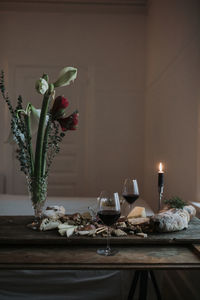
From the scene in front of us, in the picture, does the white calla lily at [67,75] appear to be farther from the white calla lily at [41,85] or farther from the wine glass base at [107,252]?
the wine glass base at [107,252]

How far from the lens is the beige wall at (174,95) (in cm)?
268

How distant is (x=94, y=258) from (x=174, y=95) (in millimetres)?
2385

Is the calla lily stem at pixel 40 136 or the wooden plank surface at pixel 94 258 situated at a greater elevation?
the calla lily stem at pixel 40 136

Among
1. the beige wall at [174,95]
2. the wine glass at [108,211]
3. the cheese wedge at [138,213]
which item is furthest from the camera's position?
the beige wall at [174,95]

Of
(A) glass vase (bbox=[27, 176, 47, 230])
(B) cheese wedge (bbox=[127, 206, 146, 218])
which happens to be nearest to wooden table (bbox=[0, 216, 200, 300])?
(A) glass vase (bbox=[27, 176, 47, 230])

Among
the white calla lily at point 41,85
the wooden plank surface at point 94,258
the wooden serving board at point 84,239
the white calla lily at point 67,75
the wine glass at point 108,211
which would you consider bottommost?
the wooden plank surface at point 94,258

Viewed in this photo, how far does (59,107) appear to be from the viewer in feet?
4.64

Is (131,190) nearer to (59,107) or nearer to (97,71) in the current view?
(59,107)

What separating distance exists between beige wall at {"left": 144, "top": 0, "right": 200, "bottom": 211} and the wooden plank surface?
149 cm

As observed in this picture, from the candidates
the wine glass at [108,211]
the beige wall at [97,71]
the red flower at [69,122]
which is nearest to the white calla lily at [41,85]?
the red flower at [69,122]

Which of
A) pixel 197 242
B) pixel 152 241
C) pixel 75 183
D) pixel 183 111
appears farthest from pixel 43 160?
pixel 75 183

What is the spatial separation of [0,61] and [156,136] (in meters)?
2.52

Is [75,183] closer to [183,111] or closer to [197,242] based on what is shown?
[183,111]

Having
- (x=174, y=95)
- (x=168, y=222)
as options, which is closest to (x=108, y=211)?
(x=168, y=222)
